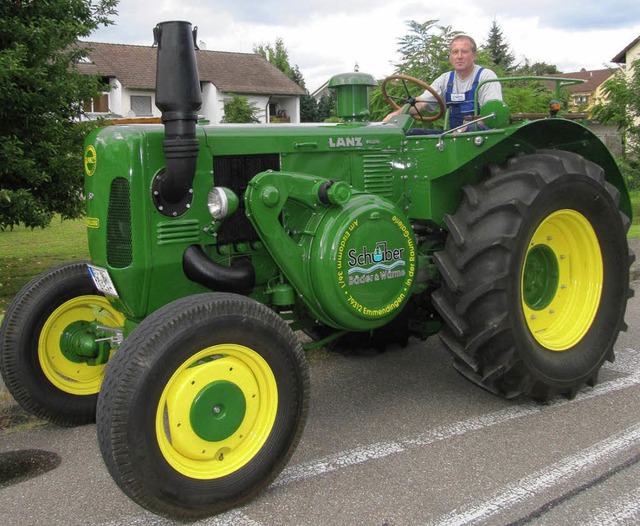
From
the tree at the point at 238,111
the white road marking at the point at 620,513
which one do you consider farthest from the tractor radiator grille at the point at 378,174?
the tree at the point at 238,111

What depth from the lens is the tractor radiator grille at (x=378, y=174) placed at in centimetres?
414

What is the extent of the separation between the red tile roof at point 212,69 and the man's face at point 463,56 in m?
29.6

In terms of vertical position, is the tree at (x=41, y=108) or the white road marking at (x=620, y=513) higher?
the tree at (x=41, y=108)

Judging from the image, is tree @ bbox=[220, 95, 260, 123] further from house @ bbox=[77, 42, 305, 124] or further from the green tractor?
the green tractor

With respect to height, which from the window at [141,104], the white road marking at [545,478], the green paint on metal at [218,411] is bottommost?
the white road marking at [545,478]

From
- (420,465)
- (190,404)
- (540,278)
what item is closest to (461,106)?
(540,278)

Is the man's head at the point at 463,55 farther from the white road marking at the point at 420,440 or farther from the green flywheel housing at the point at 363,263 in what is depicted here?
the white road marking at the point at 420,440

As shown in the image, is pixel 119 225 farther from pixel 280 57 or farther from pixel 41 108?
pixel 280 57

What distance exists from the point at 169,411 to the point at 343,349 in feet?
7.77

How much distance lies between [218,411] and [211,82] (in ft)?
115

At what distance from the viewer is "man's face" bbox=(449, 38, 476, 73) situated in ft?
16.4

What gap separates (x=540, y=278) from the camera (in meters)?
4.43

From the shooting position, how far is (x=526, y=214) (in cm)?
377

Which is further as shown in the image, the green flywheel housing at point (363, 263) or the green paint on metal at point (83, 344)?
the green paint on metal at point (83, 344)
